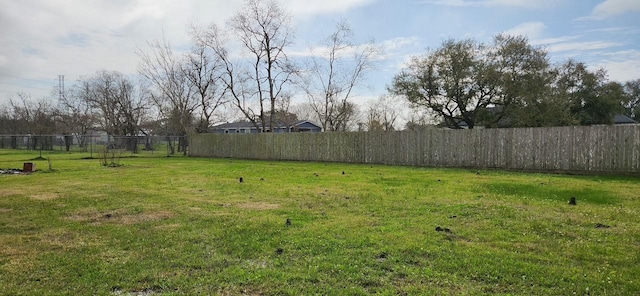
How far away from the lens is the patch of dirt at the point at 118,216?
5.68 m

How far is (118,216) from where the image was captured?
5.99 meters

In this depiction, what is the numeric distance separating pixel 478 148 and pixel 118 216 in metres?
12.9

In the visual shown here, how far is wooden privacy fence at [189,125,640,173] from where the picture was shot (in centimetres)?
1200

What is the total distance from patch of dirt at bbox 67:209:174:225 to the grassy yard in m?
0.02

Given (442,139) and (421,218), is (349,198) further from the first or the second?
(442,139)

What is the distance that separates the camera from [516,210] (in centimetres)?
609

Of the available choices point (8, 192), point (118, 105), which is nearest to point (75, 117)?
point (118, 105)

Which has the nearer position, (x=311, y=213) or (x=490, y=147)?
(x=311, y=213)

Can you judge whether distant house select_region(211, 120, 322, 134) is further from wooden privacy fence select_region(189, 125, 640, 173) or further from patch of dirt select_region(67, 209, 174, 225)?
patch of dirt select_region(67, 209, 174, 225)

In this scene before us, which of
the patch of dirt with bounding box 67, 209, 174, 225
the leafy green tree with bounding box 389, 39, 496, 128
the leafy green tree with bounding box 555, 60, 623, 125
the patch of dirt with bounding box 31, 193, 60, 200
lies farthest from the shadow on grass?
the leafy green tree with bounding box 555, 60, 623, 125

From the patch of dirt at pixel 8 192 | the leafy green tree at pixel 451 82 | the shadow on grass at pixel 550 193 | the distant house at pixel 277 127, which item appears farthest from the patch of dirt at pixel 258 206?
the distant house at pixel 277 127

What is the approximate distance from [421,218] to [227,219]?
111 inches

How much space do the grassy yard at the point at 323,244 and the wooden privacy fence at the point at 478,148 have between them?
5.09 m

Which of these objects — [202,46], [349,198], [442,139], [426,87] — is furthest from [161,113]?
[349,198]
